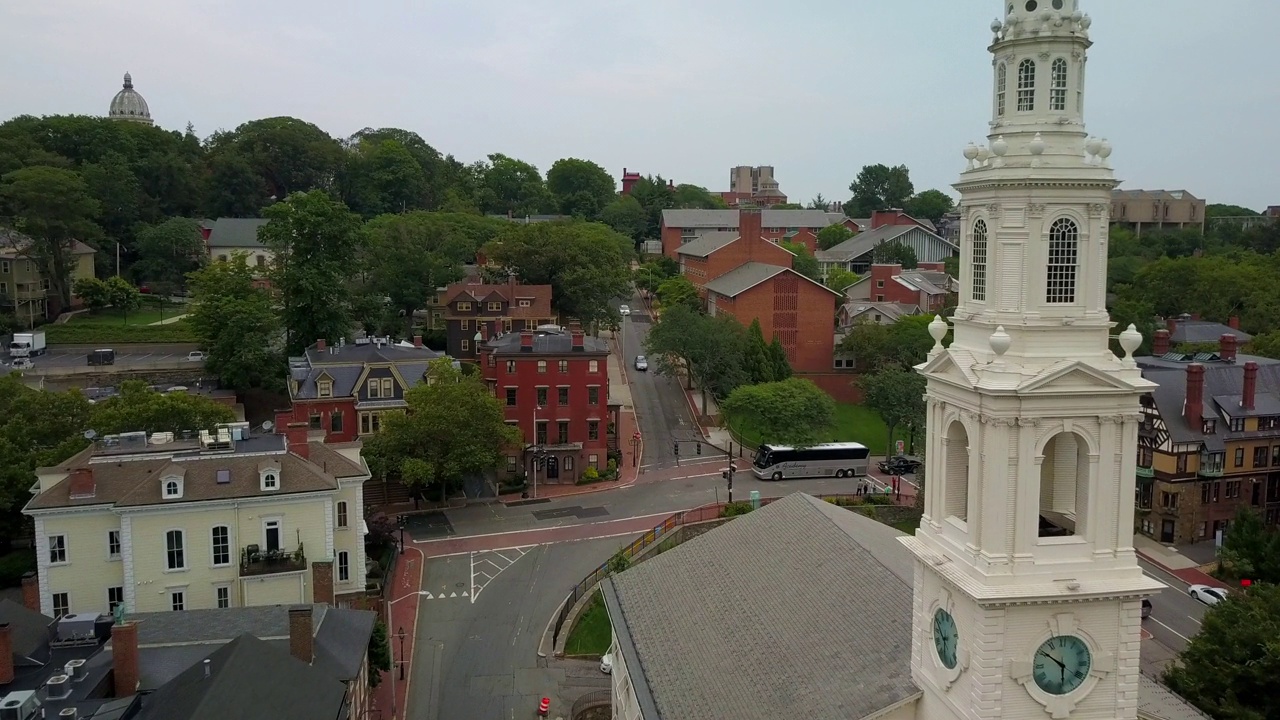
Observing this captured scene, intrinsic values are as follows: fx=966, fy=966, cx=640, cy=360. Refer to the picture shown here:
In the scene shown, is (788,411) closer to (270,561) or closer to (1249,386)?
(1249,386)

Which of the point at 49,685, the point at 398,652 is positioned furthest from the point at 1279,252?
the point at 49,685

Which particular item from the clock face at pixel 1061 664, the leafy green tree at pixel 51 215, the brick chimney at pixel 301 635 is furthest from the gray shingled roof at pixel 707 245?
the clock face at pixel 1061 664

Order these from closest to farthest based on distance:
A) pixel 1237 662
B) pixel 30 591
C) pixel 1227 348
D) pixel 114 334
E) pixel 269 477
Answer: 1. pixel 1237 662
2. pixel 30 591
3. pixel 269 477
4. pixel 1227 348
5. pixel 114 334

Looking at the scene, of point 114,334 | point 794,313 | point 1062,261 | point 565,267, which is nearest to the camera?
point 1062,261

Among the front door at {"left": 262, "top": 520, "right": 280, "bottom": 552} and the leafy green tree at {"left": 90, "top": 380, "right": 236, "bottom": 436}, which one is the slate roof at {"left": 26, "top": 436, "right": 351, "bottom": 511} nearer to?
the front door at {"left": 262, "top": 520, "right": 280, "bottom": 552}

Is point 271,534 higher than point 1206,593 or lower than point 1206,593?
higher

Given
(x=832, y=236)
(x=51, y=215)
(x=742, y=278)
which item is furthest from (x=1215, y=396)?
(x=832, y=236)

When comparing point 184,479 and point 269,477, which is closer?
point 184,479

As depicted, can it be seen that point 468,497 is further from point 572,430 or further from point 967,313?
point 967,313
